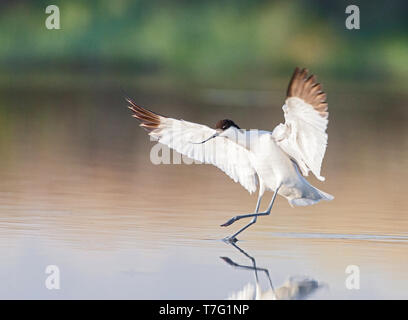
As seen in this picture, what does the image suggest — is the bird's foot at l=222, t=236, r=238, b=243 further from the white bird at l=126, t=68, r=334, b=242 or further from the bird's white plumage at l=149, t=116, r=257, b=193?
the bird's white plumage at l=149, t=116, r=257, b=193

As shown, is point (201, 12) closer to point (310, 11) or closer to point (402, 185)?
point (310, 11)

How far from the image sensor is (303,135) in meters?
10.4

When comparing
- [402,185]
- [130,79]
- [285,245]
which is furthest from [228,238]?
[130,79]

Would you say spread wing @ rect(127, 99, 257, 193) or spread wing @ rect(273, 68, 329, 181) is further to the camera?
spread wing @ rect(127, 99, 257, 193)

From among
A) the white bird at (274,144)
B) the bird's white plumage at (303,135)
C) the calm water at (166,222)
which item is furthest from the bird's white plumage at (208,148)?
the bird's white plumage at (303,135)

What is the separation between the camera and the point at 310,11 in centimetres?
3494

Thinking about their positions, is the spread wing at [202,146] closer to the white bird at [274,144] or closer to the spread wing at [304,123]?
the white bird at [274,144]

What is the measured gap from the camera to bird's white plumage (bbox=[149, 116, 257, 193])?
438 inches

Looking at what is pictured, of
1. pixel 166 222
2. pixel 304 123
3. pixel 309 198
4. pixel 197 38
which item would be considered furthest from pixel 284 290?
pixel 197 38

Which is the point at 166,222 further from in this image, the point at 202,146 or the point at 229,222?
the point at 202,146


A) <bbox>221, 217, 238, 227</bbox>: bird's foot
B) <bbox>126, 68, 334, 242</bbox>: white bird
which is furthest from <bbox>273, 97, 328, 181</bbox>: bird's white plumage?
<bbox>221, 217, 238, 227</bbox>: bird's foot

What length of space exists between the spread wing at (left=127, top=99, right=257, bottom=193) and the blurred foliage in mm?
20671

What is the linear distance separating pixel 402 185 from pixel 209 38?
20577 millimetres

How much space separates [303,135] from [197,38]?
23647 mm
